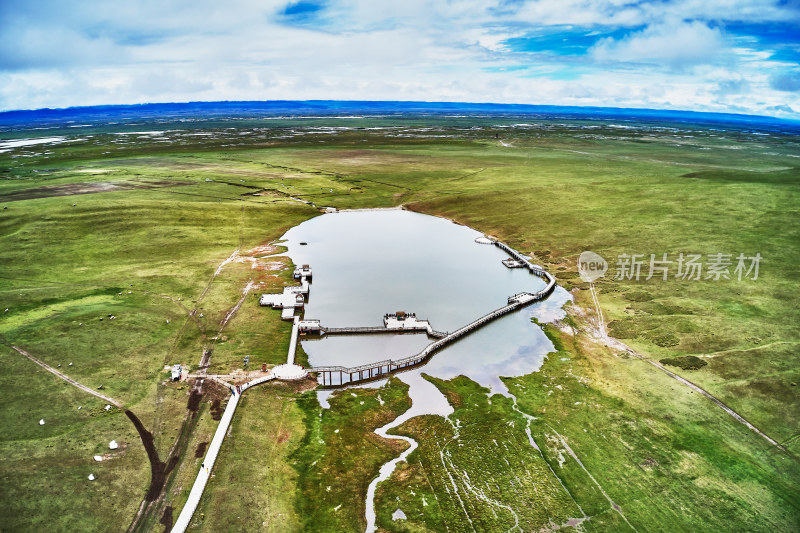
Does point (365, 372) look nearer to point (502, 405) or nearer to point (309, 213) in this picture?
point (502, 405)

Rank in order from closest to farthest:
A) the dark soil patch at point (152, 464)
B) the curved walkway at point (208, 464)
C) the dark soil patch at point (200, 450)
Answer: the curved walkway at point (208, 464) → the dark soil patch at point (152, 464) → the dark soil patch at point (200, 450)

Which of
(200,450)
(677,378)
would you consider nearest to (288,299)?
(200,450)

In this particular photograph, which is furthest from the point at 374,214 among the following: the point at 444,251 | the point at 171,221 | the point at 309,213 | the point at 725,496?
the point at 725,496

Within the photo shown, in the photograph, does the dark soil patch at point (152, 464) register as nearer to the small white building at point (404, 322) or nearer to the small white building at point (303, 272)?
the small white building at point (404, 322)

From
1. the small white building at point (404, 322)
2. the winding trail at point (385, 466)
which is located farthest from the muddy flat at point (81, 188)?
the winding trail at point (385, 466)

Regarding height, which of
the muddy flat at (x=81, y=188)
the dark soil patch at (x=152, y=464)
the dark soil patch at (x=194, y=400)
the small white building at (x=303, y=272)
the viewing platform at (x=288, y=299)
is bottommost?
the dark soil patch at (x=152, y=464)

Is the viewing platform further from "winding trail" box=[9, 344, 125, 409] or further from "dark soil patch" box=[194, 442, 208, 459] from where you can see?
"dark soil patch" box=[194, 442, 208, 459]

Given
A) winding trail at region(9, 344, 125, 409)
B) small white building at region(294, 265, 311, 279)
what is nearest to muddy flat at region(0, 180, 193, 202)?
small white building at region(294, 265, 311, 279)
